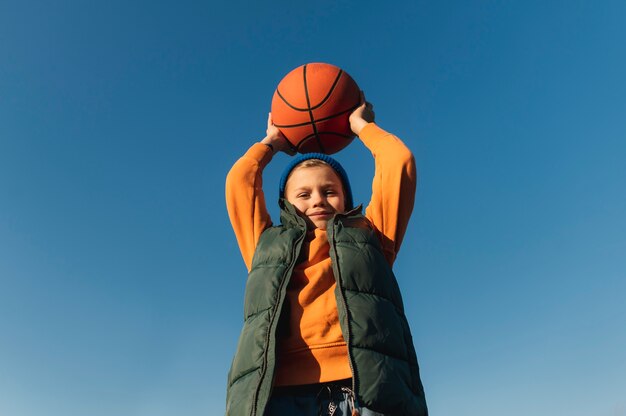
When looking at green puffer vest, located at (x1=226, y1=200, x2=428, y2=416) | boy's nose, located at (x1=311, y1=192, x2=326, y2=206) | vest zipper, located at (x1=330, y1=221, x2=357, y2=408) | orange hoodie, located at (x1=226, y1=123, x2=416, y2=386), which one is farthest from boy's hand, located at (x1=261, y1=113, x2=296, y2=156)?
vest zipper, located at (x1=330, y1=221, x2=357, y2=408)

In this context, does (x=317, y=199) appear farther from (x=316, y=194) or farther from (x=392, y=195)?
(x=392, y=195)

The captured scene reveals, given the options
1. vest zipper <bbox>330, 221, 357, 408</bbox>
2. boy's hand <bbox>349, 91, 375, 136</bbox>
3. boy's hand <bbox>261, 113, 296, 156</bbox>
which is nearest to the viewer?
vest zipper <bbox>330, 221, 357, 408</bbox>

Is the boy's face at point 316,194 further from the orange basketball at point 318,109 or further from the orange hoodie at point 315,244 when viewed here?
the orange basketball at point 318,109

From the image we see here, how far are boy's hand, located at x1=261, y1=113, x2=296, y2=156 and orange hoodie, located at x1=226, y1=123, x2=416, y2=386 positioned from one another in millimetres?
241

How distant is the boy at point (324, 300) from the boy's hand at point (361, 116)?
18.3 inches

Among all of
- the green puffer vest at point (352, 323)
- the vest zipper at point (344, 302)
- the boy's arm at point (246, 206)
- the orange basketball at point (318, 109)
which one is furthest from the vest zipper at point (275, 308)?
the orange basketball at point (318, 109)

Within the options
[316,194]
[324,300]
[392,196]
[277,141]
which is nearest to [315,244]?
[324,300]

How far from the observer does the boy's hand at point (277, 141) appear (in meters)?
4.79

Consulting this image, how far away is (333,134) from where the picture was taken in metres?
4.84

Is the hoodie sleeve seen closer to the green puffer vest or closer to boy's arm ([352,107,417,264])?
A: boy's arm ([352,107,417,264])

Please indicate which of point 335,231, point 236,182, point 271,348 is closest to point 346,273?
point 335,231

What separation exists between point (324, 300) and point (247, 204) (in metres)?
1.05

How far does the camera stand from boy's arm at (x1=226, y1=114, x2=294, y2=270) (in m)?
3.96

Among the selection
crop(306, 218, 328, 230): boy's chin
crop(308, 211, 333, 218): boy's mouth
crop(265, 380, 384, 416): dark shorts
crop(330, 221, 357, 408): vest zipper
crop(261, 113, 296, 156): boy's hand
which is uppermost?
crop(261, 113, 296, 156): boy's hand
